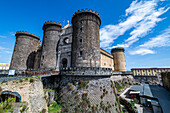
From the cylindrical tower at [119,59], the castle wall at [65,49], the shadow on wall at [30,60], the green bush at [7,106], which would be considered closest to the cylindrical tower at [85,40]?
the castle wall at [65,49]

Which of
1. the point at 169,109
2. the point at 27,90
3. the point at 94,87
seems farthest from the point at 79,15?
the point at 169,109

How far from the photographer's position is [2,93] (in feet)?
24.4

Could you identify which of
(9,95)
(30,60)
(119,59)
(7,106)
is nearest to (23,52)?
(30,60)

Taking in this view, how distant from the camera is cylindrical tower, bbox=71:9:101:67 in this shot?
16.4m

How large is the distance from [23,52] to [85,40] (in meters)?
20.9

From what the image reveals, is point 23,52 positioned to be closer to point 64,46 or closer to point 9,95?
point 64,46

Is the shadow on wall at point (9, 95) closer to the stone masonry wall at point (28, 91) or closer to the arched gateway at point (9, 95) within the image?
the arched gateway at point (9, 95)

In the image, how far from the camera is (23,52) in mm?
23812

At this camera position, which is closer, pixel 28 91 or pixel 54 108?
pixel 28 91

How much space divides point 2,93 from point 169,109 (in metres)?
21.5

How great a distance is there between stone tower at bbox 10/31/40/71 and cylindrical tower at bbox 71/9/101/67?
16912 millimetres

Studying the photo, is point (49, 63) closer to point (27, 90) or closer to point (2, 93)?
point (27, 90)

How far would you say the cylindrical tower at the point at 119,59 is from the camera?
3536 cm

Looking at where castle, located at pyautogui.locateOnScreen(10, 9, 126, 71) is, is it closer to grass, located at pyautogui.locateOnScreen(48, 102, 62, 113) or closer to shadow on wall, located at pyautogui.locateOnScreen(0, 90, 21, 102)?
grass, located at pyautogui.locateOnScreen(48, 102, 62, 113)
